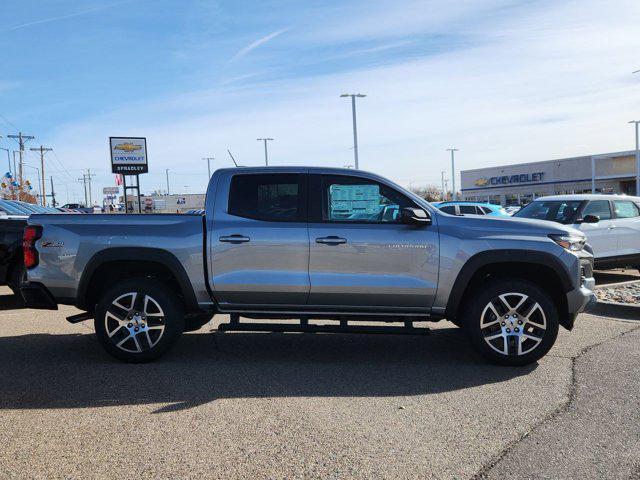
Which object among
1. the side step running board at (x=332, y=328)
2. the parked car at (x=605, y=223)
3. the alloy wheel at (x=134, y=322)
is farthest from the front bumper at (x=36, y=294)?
the parked car at (x=605, y=223)

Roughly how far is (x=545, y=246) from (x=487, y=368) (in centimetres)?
135

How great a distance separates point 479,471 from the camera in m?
3.54

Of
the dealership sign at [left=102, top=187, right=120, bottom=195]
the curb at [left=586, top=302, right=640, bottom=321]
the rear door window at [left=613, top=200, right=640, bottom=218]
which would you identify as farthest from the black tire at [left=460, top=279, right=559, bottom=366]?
the dealership sign at [left=102, top=187, right=120, bottom=195]

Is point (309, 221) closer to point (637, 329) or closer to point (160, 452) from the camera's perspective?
point (160, 452)

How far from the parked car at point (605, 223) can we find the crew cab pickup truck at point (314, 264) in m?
5.27

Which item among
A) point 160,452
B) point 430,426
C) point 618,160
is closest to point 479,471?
point 430,426

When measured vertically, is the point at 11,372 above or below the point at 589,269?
below

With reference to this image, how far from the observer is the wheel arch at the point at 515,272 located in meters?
5.66

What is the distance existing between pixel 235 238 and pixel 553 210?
778cm

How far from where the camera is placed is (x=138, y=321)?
19.5ft

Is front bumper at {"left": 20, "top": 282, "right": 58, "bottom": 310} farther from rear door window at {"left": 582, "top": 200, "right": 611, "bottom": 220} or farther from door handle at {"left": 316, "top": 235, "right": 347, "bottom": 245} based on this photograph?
rear door window at {"left": 582, "top": 200, "right": 611, "bottom": 220}

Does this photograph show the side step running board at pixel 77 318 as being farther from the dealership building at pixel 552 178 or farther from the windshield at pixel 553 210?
the dealership building at pixel 552 178

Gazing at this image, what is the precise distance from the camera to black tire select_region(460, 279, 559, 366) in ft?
18.6

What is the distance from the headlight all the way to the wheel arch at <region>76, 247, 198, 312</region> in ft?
12.3
